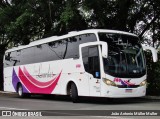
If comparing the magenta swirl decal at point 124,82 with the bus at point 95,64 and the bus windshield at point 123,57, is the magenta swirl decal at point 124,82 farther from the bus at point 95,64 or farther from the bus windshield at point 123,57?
the bus windshield at point 123,57

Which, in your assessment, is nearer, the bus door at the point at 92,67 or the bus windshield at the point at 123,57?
the bus windshield at the point at 123,57

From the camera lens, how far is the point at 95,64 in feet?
58.2

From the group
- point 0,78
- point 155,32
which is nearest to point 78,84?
point 155,32

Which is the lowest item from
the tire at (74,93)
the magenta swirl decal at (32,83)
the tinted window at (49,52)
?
the tire at (74,93)

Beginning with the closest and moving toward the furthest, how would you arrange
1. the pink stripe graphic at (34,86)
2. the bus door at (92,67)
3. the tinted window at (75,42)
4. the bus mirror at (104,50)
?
the bus mirror at (104,50) → the bus door at (92,67) → the tinted window at (75,42) → the pink stripe graphic at (34,86)

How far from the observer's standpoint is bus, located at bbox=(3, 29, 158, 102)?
1736 centimetres

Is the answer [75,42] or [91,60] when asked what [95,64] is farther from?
[75,42]

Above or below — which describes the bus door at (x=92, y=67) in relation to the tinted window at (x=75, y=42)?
below

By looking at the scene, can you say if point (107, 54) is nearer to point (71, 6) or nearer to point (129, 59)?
point (129, 59)

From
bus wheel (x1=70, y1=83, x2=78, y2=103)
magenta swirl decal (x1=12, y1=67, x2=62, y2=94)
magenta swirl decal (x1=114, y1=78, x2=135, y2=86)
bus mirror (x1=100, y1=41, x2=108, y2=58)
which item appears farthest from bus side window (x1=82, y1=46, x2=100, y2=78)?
magenta swirl decal (x1=12, y1=67, x2=62, y2=94)

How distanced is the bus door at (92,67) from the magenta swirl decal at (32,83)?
3119 millimetres

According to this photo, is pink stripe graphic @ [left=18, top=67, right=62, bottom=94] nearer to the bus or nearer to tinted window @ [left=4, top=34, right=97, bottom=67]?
the bus

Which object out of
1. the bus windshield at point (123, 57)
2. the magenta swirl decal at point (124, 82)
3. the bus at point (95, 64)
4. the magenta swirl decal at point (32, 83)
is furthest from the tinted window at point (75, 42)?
the magenta swirl decal at point (124, 82)

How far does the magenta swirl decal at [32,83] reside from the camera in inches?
866
